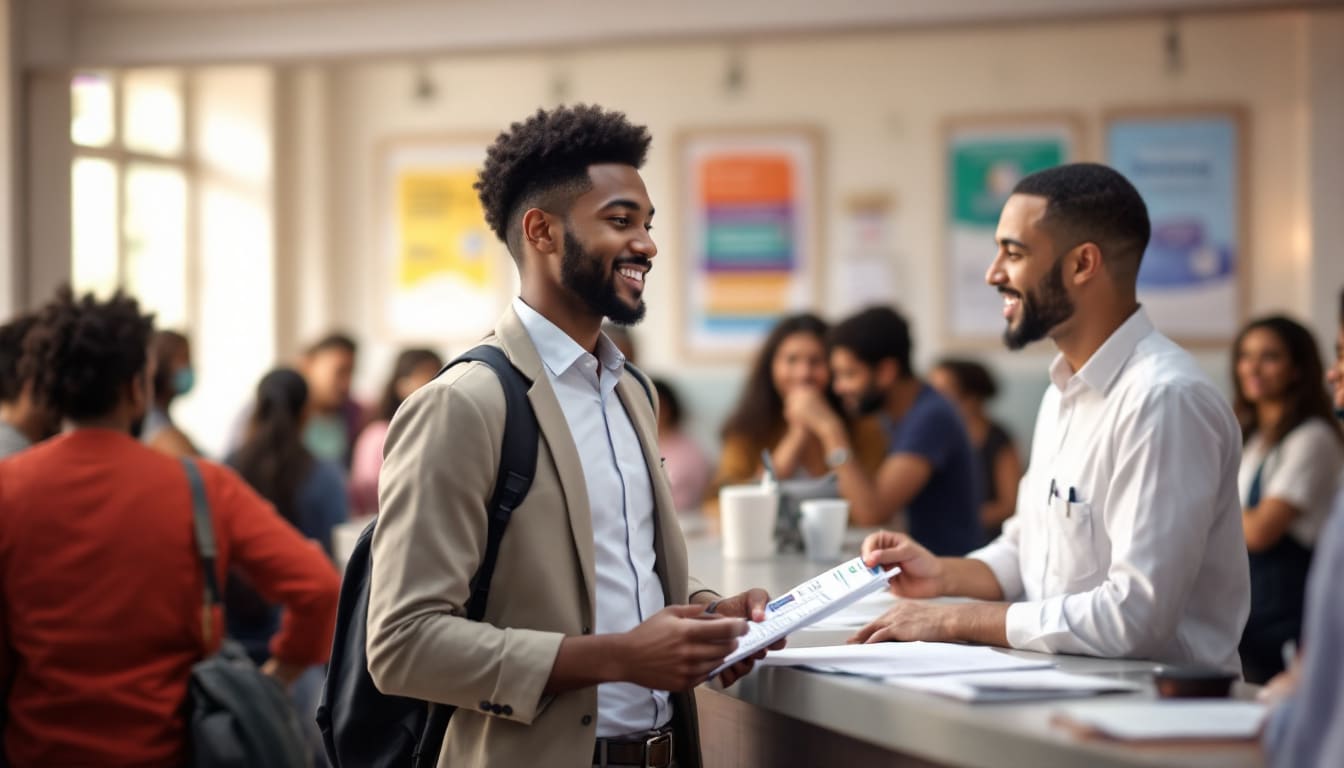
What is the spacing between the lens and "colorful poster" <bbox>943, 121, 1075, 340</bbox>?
24.2ft

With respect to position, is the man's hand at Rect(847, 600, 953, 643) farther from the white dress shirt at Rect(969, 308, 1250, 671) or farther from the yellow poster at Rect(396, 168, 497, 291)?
the yellow poster at Rect(396, 168, 497, 291)

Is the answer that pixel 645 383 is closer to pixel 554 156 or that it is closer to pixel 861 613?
pixel 554 156

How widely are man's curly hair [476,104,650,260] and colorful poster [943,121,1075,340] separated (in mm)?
5545

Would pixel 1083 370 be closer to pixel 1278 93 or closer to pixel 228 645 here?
pixel 228 645

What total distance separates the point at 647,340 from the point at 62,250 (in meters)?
2.93

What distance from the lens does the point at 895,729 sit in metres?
1.69

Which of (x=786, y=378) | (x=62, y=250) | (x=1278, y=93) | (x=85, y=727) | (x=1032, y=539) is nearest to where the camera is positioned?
(x=1032, y=539)

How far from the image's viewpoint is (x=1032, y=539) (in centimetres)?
242

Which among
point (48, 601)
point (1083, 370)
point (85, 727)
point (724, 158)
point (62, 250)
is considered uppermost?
point (724, 158)

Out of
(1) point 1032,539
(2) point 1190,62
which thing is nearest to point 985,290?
(2) point 1190,62

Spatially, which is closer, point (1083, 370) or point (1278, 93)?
point (1083, 370)

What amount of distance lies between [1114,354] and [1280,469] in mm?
2352

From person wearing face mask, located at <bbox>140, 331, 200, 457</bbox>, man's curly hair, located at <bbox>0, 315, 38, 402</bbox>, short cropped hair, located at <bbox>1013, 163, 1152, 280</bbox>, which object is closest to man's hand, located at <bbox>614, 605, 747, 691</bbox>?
short cropped hair, located at <bbox>1013, 163, 1152, 280</bbox>

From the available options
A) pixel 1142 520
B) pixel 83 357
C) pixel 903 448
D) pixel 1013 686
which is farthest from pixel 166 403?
pixel 1013 686
